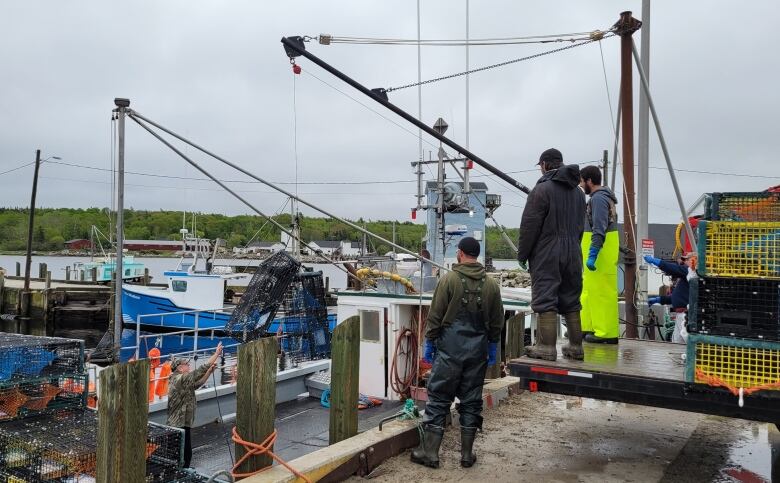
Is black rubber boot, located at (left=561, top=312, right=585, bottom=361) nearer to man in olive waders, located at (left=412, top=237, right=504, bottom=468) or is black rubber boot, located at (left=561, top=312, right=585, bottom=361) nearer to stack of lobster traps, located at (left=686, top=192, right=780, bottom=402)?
man in olive waders, located at (left=412, top=237, right=504, bottom=468)

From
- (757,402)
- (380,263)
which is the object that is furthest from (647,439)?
(380,263)

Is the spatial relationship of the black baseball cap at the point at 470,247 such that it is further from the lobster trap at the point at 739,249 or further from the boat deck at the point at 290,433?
the boat deck at the point at 290,433

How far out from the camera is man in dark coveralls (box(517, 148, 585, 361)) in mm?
4934

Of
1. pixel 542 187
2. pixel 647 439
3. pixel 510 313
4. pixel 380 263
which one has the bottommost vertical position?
pixel 647 439

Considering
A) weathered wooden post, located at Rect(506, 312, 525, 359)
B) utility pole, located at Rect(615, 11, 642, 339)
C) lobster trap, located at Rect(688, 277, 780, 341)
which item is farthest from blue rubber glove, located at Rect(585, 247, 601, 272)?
utility pole, located at Rect(615, 11, 642, 339)

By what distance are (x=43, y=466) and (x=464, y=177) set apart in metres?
8.95

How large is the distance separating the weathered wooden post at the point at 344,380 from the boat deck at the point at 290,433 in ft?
9.11

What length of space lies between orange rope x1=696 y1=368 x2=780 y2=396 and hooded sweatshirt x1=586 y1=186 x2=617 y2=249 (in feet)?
6.10

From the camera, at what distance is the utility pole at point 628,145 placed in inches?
313

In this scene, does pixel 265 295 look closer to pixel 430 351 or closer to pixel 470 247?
pixel 430 351

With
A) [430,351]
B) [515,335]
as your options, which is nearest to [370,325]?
[515,335]

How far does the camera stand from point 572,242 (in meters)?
5.03

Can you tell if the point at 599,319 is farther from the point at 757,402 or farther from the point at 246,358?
the point at 246,358

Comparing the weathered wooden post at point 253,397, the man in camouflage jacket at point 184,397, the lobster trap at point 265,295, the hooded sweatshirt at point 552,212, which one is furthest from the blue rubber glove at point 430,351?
the lobster trap at point 265,295
